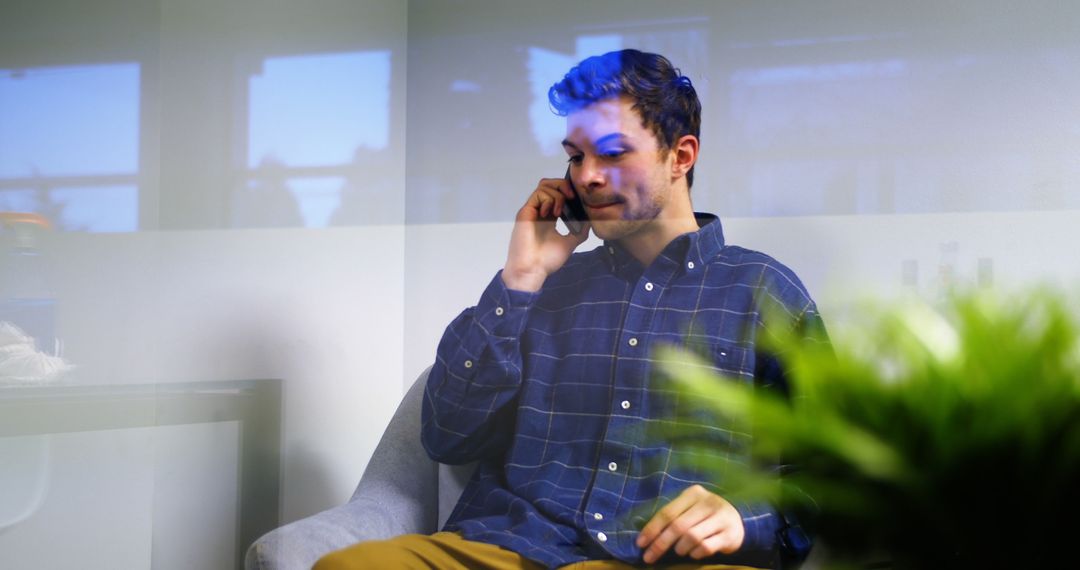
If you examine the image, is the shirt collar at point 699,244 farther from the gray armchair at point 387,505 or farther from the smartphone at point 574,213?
the gray armchair at point 387,505

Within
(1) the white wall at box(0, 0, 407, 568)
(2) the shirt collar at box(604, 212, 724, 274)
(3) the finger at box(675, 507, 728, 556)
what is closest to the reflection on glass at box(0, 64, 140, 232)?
(1) the white wall at box(0, 0, 407, 568)

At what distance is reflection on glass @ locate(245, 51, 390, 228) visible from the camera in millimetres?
1846

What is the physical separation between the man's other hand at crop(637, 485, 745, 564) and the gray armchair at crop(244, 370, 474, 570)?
0.33 m

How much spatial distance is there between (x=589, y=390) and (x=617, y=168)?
1.12ft

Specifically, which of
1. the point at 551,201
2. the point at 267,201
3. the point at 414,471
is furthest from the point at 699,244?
the point at 267,201

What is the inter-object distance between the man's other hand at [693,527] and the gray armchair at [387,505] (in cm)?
33

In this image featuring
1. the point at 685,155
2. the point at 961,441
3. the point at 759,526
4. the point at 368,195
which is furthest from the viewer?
the point at 368,195

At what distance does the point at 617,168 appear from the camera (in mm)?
1572

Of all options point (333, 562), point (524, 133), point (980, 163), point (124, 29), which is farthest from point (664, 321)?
point (124, 29)

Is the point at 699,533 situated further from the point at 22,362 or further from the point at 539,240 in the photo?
the point at 22,362

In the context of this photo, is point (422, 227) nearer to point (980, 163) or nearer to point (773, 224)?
point (773, 224)

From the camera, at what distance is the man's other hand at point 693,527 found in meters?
1.47

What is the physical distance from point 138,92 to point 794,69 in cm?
112

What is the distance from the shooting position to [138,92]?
6.00ft
